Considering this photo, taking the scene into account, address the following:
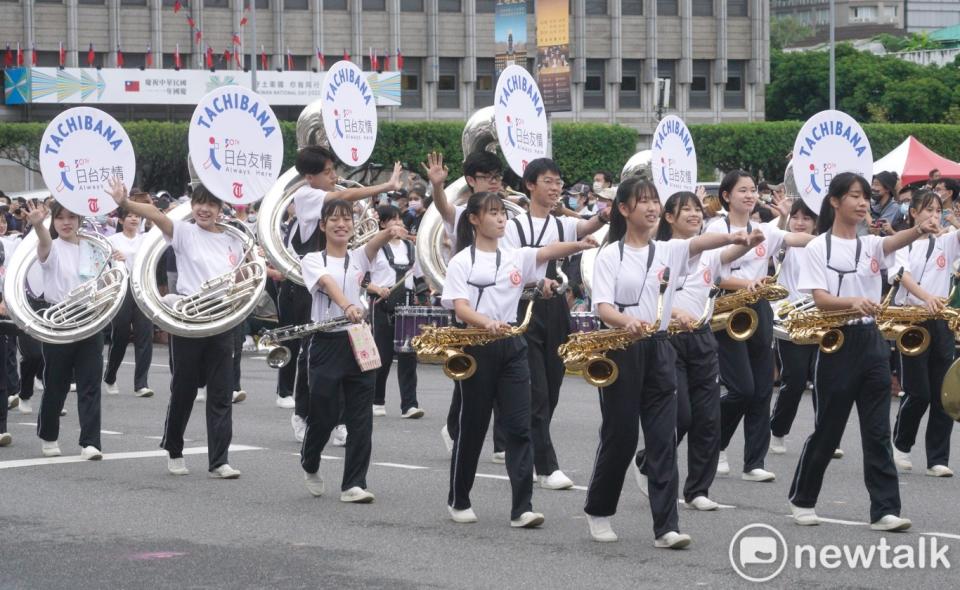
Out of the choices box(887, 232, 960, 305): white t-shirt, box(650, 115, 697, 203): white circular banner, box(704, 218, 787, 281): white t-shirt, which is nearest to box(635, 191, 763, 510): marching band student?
box(704, 218, 787, 281): white t-shirt

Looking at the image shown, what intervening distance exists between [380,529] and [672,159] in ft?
12.6

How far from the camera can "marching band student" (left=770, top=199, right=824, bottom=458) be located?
419 inches

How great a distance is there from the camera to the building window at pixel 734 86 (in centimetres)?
7750

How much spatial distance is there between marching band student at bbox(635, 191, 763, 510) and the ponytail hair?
0.95 metres

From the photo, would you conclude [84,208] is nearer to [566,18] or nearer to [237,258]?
[237,258]

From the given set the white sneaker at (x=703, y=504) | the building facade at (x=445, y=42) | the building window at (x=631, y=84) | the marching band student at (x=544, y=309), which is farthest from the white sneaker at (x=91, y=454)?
the building window at (x=631, y=84)

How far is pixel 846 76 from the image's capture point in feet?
256

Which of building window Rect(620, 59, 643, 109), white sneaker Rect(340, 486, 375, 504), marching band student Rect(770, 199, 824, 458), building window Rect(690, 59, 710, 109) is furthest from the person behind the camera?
building window Rect(690, 59, 710, 109)

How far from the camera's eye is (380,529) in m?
8.62

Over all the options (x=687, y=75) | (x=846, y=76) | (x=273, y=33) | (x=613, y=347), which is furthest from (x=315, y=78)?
(x=613, y=347)

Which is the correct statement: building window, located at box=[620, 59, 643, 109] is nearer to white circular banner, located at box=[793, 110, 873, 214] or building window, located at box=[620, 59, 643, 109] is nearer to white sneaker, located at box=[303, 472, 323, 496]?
white circular banner, located at box=[793, 110, 873, 214]

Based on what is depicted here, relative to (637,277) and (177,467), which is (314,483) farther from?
(637,277)

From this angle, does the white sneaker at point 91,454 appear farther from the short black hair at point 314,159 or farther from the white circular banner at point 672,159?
the white circular banner at point 672,159

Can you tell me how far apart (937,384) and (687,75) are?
66.3m
